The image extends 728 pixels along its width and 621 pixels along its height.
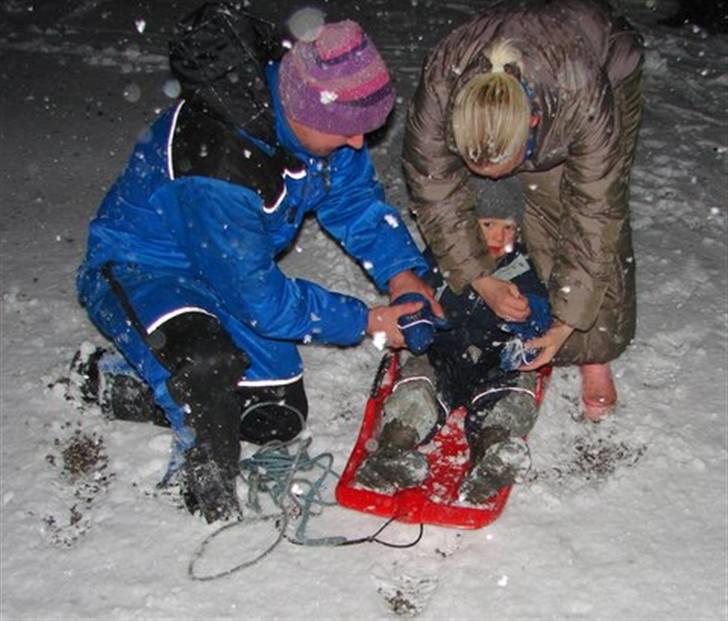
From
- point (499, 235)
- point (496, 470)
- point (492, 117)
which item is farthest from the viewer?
point (499, 235)

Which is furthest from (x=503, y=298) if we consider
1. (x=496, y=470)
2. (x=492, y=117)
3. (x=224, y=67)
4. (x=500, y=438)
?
(x=224, y=67)

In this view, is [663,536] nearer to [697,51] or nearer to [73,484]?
[73,484]

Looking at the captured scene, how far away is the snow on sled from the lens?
2.70 m

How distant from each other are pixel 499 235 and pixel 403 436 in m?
0.80

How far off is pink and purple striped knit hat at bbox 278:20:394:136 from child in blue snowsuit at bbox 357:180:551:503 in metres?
0.69

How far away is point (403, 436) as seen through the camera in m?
2.84

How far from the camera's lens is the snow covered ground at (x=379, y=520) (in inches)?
99.7

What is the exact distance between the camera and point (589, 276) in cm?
274

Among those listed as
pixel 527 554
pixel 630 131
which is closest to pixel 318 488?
pixel 527 554

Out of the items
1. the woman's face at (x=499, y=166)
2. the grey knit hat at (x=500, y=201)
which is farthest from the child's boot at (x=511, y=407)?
the woman's face at (x=499, y=166)

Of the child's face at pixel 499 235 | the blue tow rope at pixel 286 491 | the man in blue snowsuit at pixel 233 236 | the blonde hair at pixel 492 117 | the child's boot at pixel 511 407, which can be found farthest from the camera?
the child's face at pixel 499 235

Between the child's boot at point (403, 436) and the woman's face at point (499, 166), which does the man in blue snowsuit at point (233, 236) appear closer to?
the child's boot at point (403, 436)

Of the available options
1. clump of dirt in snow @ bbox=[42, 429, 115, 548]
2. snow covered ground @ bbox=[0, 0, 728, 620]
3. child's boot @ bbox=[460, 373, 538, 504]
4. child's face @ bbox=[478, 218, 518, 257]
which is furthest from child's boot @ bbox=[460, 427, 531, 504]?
clump of dirt in snow @ bbox=[42, 429, 115, 548]

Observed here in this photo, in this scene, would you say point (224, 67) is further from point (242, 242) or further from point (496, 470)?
point (496, 470)
